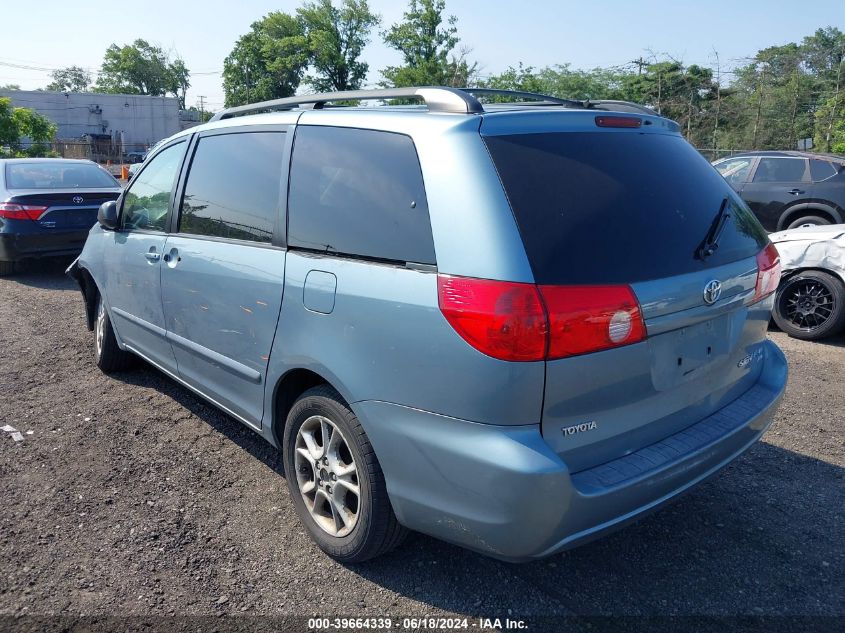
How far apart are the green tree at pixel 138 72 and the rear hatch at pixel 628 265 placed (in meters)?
116

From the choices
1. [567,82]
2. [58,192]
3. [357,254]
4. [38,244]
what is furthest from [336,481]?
[567,82]

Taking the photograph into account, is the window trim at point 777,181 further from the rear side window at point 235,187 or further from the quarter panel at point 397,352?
the quarter panel at point 397,352

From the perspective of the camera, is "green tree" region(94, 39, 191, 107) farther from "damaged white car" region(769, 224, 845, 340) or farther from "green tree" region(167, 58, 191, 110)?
"damaged white car" region(769, 224, 845, 340)

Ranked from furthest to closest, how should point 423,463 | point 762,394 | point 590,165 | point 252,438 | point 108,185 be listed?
point 108,185 → point 252,438 → point 762,394 → point 590,165 → point 423,463

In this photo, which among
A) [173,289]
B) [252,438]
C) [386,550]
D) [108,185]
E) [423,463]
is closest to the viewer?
[423,463]

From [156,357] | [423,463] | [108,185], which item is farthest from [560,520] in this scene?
[108,185]

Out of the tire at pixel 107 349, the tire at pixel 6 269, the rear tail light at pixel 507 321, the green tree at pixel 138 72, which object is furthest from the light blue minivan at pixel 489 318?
the green tree at pixel 138 72

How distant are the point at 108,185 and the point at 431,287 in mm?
8752

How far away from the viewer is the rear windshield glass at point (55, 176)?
30.1 feet

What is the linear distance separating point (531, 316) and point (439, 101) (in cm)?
97

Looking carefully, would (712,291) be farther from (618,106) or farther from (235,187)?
(235,187)

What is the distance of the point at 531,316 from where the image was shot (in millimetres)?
2105

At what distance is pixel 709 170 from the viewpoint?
3029mm

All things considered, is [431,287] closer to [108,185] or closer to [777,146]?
[108,185]
